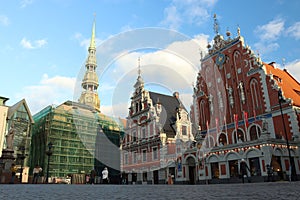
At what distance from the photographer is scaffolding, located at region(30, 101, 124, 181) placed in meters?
45.0

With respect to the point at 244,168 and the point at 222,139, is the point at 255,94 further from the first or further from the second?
the point at 244,168

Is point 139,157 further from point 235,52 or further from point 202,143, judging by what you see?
point 235,52

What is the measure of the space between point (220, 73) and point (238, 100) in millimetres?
4576

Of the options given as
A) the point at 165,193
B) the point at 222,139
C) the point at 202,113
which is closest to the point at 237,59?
the point at 202,113

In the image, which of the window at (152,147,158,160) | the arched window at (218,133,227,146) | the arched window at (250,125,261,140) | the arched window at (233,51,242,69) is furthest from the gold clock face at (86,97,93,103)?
the arched window at (250,125,261,140)

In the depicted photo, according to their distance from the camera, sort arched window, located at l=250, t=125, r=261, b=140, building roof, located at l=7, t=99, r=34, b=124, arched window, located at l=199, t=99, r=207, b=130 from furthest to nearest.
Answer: building roof, located at l=7, t=99, r=34, b=124 < arched window, located at l=199, t=99, r=207, b=130 < arched window, located at l=250, t=125, r=261, b=140

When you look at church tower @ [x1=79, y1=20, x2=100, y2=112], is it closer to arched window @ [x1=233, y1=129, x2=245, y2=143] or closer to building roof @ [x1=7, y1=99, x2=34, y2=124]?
building roof @ [x1=7, y1=99, x2=34, y2=124]

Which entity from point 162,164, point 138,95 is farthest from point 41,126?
point 162,164

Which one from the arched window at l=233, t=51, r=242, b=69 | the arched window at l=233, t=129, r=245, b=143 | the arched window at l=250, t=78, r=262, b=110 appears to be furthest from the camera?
the arched window at l=233, t=51, r=242, b=69

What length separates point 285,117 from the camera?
78.9 ft

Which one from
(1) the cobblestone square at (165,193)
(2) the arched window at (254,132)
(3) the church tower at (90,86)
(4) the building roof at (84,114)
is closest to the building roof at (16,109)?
(4) the building roof at (84,114)

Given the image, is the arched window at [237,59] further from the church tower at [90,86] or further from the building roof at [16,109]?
the church tower at [90,86]

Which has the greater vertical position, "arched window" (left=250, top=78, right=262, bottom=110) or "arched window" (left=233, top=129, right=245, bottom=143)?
"arched window" (left=250, top=78, right=262, bottom=110)

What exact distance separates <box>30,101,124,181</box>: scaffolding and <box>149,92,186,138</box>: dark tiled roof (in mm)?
10384
